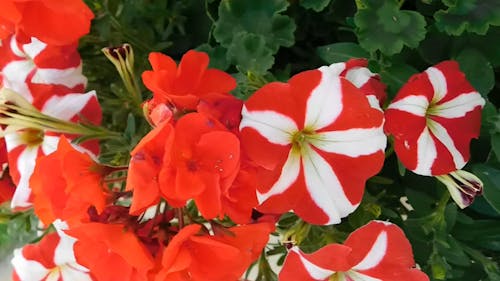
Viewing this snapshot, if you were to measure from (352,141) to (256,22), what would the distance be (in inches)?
5.5

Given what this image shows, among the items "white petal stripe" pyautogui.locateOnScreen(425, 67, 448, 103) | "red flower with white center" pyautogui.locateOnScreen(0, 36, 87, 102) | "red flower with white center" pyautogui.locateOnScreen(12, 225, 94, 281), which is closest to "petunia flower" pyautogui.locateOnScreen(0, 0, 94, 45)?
"red flower with white center" pyautogui.locateOnScreen(0, 36, 87, 102)

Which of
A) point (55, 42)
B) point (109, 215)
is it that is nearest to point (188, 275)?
point (109, 215)

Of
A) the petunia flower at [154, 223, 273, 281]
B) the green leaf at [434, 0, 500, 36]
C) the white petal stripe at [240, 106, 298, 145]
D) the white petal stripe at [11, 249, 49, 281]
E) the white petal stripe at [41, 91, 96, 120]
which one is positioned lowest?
the white petal stripe at [11, 249, 49, 281]

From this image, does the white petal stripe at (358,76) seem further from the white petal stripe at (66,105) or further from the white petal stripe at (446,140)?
the white petal stripe at (66,105)

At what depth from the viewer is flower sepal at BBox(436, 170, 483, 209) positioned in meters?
0.42

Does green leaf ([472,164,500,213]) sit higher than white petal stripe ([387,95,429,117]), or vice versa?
white petal stripe ([387,95,429,117])

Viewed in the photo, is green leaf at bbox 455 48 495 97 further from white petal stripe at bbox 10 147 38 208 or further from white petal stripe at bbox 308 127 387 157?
white petal stripe at bbox 10 147 38 208

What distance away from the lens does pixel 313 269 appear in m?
0.42

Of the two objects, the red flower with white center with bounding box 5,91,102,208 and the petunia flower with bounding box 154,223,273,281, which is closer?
the petunia flower with bounding box 154,223,273,281

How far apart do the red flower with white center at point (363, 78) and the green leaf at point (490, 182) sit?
0.11 metres

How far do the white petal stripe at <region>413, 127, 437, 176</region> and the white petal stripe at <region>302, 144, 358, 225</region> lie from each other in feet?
0.17

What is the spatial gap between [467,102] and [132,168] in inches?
8.7

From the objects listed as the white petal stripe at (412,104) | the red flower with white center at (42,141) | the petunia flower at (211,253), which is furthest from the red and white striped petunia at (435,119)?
the red flower with white center at (42,141)

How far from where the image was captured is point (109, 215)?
43 cm
